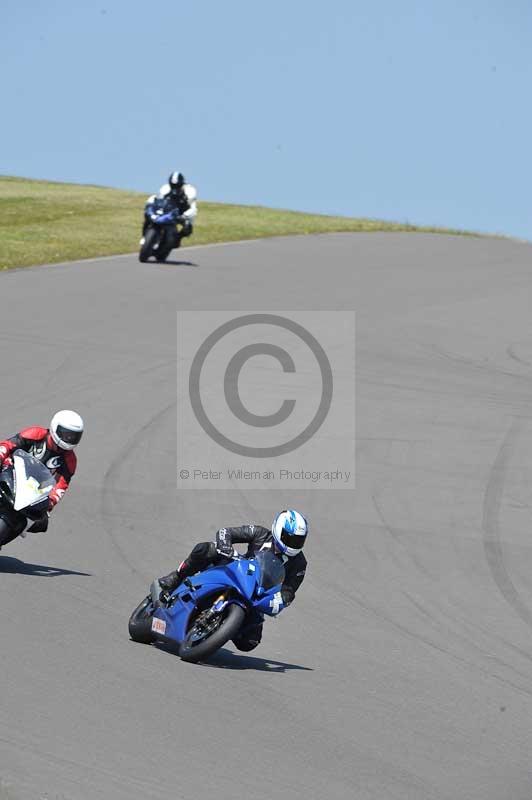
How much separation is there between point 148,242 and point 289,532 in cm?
2123

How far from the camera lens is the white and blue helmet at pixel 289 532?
9508mm

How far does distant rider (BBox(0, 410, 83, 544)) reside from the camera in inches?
447

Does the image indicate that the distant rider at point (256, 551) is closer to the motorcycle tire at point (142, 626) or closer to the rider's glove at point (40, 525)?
the motorcycle tire at point (142, 626)

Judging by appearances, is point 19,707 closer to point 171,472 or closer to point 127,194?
point 171,472

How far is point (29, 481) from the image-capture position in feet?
36.4

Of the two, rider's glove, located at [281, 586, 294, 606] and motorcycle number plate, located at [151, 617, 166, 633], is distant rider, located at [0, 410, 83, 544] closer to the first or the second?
motorcycle number plate, located at [151, 617, 166, 633]

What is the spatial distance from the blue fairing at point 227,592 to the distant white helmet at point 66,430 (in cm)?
238

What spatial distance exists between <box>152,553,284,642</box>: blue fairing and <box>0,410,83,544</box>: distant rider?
210 centimetres

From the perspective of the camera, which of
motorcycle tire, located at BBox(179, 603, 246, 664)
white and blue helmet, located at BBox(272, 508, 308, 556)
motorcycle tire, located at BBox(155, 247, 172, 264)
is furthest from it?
motorcycle tire, located at BBox(155, 247, 172, 264)

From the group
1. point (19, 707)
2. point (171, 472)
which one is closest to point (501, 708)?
point (19, 707)

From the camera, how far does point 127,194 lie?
165 ft

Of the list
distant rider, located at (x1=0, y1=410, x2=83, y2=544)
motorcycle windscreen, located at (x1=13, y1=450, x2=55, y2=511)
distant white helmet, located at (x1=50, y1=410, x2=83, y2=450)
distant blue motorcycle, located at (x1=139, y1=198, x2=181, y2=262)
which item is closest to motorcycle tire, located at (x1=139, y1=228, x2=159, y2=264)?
distant blue motorcycle, located at (x1=139, y1=198, x2=181, y2=262)

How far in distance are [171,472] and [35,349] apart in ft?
20.9

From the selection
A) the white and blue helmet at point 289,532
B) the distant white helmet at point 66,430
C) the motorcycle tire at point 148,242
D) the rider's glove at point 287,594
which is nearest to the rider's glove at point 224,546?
the white and blue helmet at point 289,532
